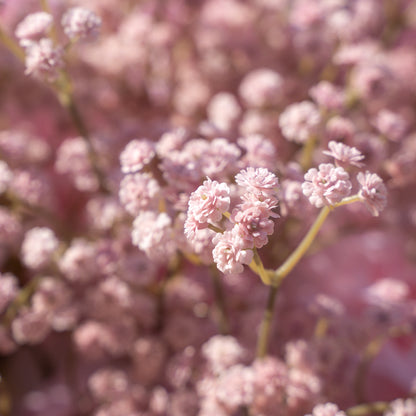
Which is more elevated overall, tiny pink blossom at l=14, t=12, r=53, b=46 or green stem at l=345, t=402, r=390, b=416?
tiny pink blossom at l=14, t=12, r=53, b=46

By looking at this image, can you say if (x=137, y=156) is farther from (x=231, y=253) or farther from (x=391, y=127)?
(x=391, y=127)

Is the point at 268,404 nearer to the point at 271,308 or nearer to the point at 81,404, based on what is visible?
the point at 271,308

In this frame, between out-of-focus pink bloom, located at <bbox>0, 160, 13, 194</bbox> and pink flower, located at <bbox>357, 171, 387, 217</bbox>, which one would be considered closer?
pink flower, located at <bbox>357, 171, 387, 217</bbox>

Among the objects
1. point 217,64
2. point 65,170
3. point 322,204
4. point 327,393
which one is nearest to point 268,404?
point 327,393

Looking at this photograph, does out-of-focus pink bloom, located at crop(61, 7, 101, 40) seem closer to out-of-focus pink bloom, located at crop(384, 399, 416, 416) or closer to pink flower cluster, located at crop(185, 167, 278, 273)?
pink flower cluster, located at crop(185, 167, 278, 273)

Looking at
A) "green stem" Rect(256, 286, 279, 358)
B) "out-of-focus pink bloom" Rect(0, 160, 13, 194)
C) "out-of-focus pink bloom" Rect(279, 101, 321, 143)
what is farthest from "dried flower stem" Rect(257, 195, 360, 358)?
"out-of-focus pink bloom" Rect(0, 160, 13, 194)

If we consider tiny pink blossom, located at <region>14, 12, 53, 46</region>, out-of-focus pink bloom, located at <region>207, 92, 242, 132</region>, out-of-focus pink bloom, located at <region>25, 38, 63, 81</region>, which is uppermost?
tiny pink blossom, located at <region>14, 12, 53, 46</region>

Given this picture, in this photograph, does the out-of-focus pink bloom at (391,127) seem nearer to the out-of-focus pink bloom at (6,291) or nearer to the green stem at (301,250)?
the green stem at (301,250)
